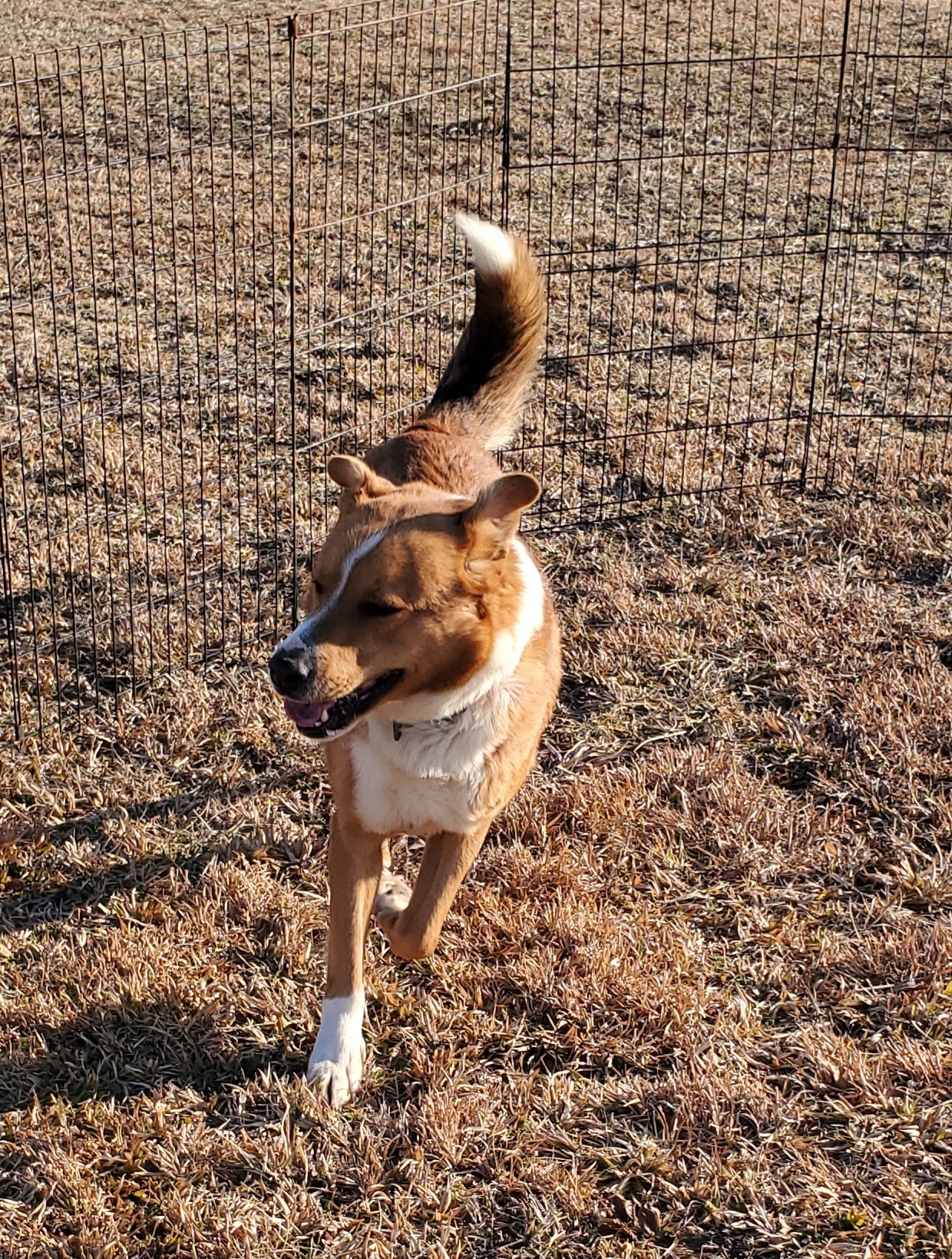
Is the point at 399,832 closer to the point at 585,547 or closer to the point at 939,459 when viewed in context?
the point at 585,547

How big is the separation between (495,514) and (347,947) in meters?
1.14

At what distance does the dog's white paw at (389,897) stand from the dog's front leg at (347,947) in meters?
0.16

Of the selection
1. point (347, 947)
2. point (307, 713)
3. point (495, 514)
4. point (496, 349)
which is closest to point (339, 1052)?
point (347, 947)

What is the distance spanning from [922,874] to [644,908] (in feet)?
2.71

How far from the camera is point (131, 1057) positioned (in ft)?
11.6

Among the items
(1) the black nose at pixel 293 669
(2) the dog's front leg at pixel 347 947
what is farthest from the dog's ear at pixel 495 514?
(2) the dog's front leg at pixel 347 947

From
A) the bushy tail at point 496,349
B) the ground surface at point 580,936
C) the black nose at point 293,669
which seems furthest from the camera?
the bushy tail at point 496,349

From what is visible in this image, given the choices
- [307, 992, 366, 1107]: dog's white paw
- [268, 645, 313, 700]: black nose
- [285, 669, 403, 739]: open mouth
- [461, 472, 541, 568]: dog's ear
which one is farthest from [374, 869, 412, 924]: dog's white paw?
[461, 472, 541, 568]: dog's ear

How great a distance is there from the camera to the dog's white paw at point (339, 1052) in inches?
136

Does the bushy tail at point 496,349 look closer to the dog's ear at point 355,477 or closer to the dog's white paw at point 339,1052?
the dog's ear at point 355,477

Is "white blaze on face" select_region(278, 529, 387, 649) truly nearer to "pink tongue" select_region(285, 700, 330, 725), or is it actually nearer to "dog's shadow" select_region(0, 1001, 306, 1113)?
"pink tongue" select_region(285, 700, 330, 725)

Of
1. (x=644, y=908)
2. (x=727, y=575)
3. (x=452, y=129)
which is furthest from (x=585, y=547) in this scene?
(x=452, y=129)

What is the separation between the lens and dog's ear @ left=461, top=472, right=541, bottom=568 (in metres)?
3.23

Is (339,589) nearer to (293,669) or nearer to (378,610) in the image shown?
(378,610)
